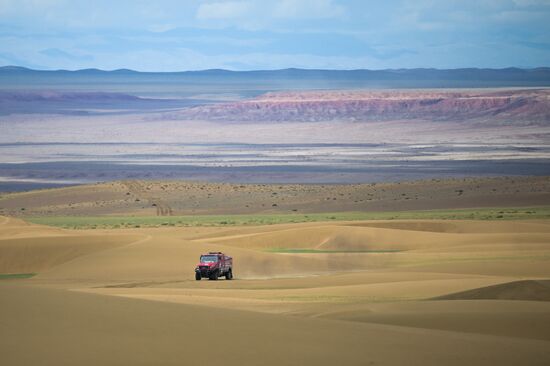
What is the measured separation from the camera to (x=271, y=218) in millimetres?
57406

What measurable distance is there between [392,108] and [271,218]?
375 ft

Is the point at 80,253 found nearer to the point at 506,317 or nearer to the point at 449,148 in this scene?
the point at 506,317

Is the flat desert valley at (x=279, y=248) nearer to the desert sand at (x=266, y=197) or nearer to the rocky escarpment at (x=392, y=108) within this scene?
the desert sand at (x=266, y=197)

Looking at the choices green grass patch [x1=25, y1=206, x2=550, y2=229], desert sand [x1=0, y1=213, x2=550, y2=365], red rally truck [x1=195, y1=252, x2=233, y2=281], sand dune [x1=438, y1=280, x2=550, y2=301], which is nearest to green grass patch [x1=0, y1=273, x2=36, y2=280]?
desert sand [x1=0, y1=213, x2=550, y2=365]

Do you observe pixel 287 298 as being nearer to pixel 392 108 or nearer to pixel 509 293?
pixel 509 293

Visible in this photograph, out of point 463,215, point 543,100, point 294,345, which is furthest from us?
point 543,100

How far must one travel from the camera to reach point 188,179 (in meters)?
83.4

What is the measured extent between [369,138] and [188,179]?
174 ft

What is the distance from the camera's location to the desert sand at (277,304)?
1123 centimetres

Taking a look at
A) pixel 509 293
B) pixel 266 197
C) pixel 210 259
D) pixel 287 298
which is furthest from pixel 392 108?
pixel 509 293

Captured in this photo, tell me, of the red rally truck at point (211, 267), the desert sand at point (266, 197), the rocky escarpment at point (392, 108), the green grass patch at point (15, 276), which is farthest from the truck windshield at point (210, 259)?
the rocky escarpment at point (392, 108)

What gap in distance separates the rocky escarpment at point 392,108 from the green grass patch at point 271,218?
94813 mm

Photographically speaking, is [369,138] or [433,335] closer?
[433,335]

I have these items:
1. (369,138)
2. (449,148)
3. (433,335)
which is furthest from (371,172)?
(433,335)
